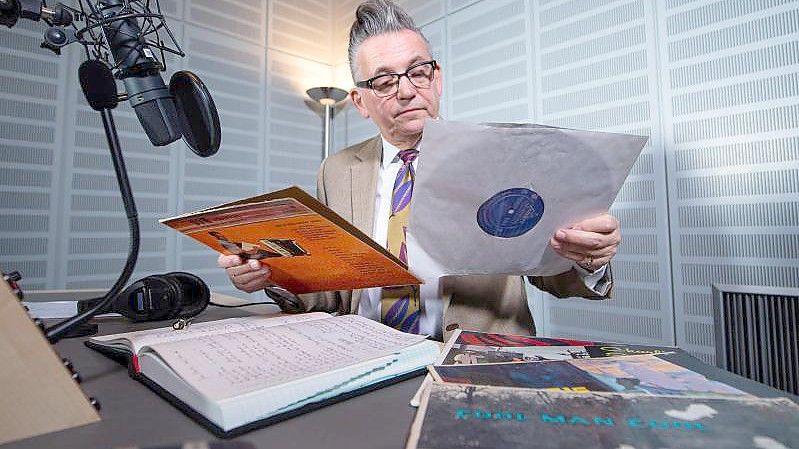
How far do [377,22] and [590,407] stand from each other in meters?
1.10

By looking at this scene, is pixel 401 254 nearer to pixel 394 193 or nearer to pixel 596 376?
pixel 394 193

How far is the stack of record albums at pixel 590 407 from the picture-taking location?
0.30 m

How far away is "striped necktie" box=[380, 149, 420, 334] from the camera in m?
0.95

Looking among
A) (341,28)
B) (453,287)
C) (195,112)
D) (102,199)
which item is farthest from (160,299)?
(341,28)

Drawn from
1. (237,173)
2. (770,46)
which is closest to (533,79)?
(770,46)

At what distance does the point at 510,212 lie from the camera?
2.03 feet

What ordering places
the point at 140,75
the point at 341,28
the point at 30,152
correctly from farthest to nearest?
the point at 341,28 < the point at 30,152 < the point at 140,75

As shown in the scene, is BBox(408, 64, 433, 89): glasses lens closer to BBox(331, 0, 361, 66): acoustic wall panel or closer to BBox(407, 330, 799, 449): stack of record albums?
BBox(407, 330, 799, 449): stack of record albums

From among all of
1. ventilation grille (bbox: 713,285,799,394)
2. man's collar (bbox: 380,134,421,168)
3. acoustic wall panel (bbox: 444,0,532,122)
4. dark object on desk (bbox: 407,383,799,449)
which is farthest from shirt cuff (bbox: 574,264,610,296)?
acoustic wall panel (bbox: 444,0,532,122)

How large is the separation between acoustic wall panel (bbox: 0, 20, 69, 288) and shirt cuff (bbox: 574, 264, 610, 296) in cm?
251

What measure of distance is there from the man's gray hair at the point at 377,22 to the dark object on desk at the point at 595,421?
1.04 meters

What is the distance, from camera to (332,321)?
2.11 ft

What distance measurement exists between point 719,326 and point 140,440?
1.93 m

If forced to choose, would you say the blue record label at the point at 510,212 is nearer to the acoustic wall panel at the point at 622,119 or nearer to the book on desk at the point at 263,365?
the book on desk at the point at 263,365
